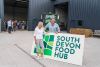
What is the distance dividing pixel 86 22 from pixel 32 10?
9.58m

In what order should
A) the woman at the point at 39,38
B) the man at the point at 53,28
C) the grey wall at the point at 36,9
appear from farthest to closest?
the grey wall at the point at 36,9
the man at the point at 53,28
the woman at the point at 39,38

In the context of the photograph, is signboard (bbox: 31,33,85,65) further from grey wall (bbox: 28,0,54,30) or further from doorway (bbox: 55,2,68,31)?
doorway (bbox: 55,2,68,31)

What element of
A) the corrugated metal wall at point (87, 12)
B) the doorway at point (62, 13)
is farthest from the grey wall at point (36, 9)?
the corrugated metal wall at point (87, 12)

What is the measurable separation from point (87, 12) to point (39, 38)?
22.1 metres

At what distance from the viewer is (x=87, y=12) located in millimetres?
31531

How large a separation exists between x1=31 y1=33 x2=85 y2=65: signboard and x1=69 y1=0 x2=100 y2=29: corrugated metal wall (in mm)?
21619

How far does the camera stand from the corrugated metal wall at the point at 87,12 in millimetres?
31234

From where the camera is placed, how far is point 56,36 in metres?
10.3

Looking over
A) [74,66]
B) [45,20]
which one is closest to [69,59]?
[74,66]

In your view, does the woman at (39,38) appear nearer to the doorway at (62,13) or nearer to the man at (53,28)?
the man at (53,28)

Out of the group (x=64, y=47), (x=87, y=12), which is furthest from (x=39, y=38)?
(x=87, y=12)

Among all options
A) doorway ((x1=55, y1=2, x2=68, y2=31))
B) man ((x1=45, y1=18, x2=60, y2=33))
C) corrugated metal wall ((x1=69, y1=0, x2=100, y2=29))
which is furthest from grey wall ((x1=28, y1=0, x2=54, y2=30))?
man ((x1=45, y1=18, x2=60, y2=33))

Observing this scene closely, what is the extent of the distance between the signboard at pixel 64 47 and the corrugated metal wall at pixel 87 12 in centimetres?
2162

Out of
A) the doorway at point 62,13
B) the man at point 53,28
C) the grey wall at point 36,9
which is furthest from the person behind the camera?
the doorway at point 62,13
